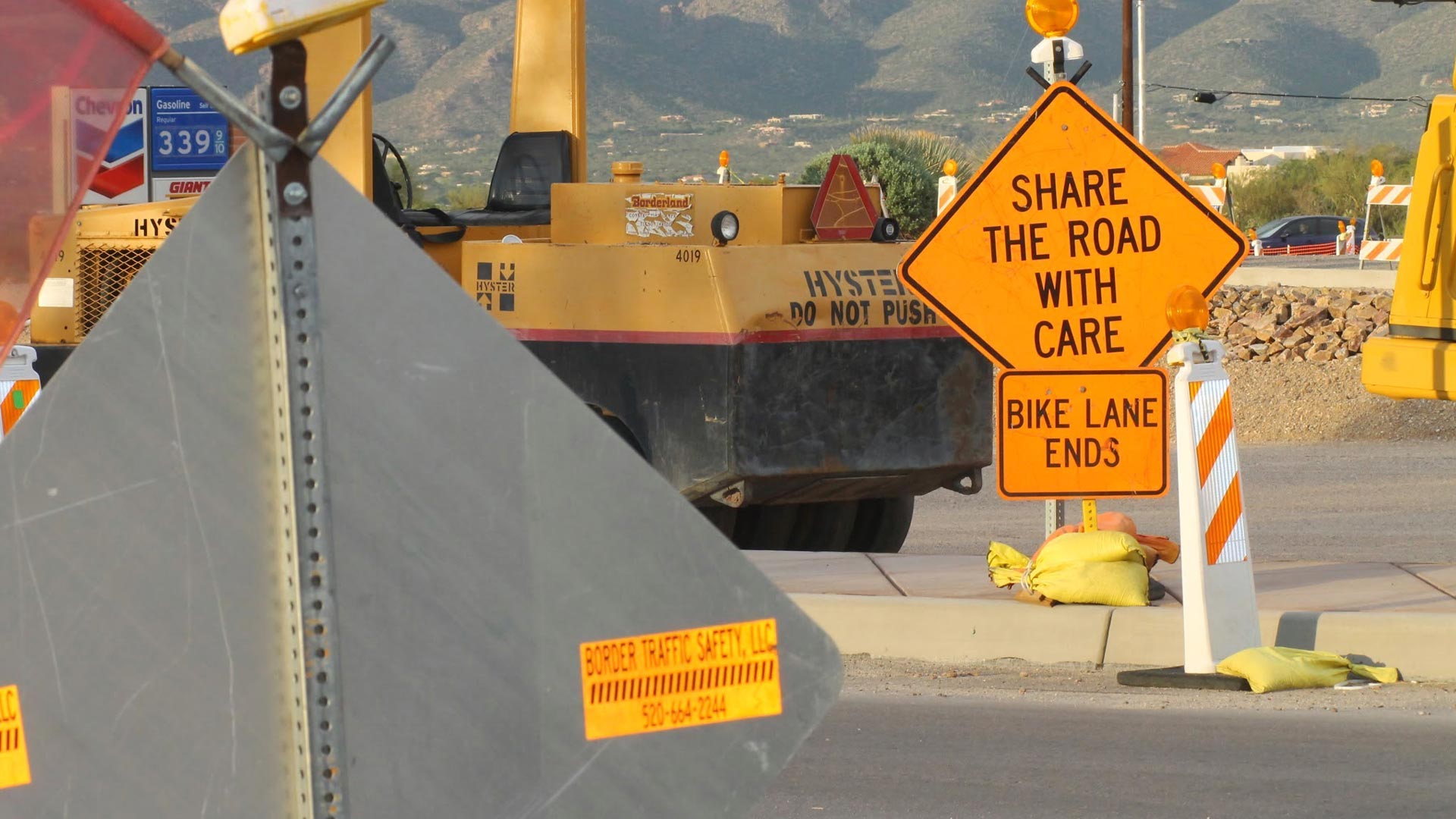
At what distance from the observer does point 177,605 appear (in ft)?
8.09

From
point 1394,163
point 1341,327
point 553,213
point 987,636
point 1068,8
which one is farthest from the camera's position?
point 1394,163

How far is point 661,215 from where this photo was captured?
907 cm

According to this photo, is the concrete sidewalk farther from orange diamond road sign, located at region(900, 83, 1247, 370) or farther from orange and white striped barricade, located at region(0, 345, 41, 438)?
orange and white striped barricade, located at region(0, 345, 41, 438)

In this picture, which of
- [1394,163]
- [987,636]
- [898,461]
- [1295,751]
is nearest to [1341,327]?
[898,461]

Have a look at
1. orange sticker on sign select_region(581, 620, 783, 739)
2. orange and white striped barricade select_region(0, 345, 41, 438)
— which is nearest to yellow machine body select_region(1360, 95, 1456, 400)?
orange and white striped barricade select_region(0, 345, 41, 438)

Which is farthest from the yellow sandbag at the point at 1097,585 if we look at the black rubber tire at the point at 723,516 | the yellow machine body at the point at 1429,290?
the black rubber tire at the point at 723,516

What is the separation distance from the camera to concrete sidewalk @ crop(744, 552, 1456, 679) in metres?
6.75

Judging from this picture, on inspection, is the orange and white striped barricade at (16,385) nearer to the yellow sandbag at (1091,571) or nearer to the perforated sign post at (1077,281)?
the perforated sign post at (1077,281)

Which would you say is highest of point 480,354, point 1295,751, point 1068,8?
point 1068,8

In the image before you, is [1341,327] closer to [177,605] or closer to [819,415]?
[819,415]

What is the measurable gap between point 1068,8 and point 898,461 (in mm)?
2261

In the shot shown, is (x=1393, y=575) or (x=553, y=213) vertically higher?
(x=553, y=213)

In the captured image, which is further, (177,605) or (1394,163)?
(1394,163)

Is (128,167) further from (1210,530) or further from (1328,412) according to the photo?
(1328,412)
